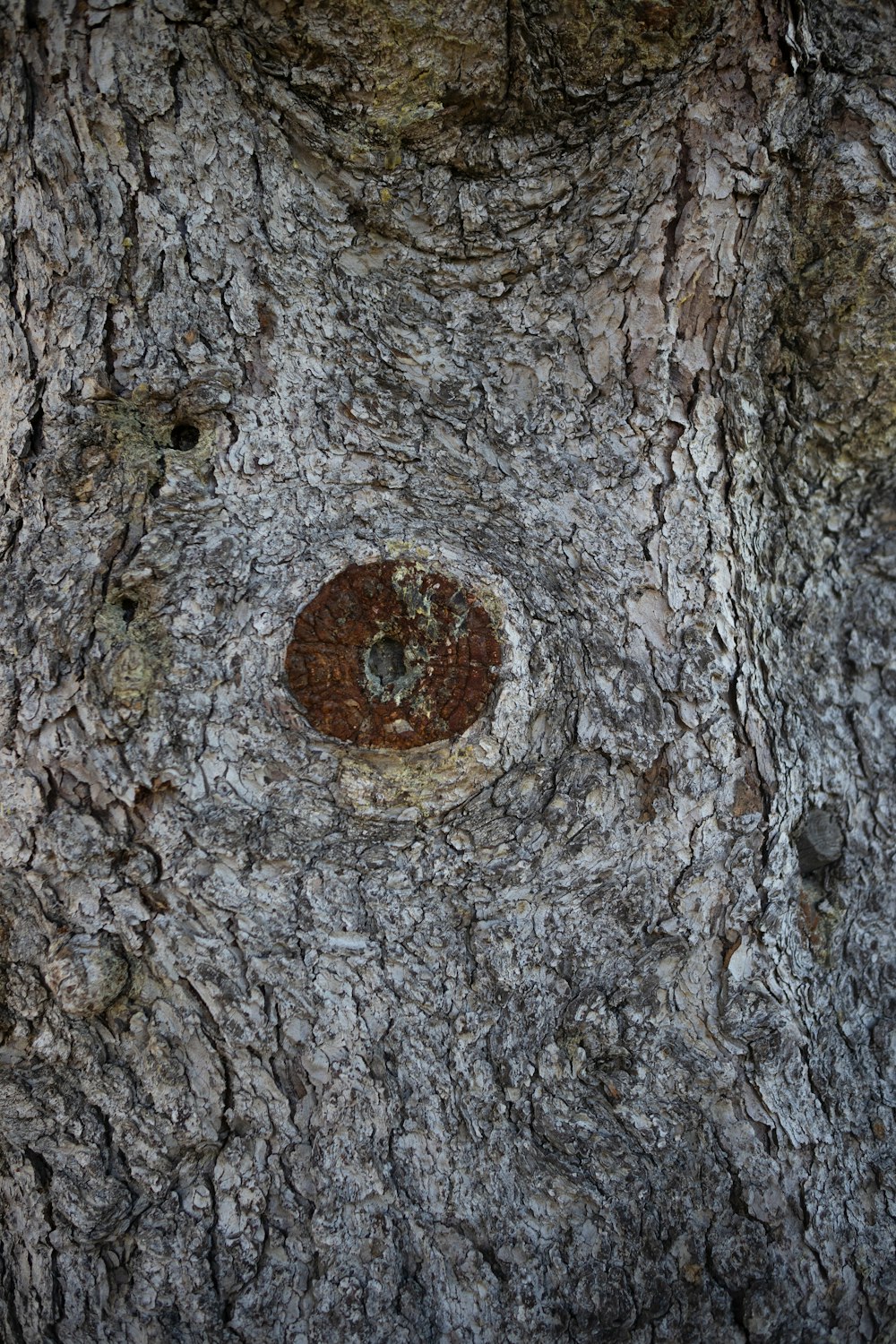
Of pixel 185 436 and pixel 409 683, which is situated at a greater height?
pixel 185 436

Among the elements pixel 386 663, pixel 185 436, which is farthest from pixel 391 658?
pixel 185 436

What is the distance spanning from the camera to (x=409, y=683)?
178cm

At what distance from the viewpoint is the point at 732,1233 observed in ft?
6.01

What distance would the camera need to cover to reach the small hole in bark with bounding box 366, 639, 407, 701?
1783 mm

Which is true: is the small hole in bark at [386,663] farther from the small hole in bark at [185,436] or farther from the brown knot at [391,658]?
the small hole in bark at [185,436]

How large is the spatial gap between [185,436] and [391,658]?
612 millimetres

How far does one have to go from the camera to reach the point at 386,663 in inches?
70.6

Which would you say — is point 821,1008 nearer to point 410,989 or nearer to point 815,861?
point 815,861

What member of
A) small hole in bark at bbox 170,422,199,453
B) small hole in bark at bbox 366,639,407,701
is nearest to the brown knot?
small hole in bark at bbox 366,639,407,701

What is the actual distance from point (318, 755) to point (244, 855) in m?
0.24

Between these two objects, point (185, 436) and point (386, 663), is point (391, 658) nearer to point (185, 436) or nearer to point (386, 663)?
point (386, 663)

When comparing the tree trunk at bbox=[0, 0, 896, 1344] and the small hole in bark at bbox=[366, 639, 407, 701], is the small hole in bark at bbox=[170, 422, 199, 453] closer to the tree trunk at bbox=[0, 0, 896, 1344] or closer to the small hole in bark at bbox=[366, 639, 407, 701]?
the tree trunk at bbox=[0, 0, 896, 1344]

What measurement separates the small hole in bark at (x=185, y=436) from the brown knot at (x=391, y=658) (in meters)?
0.41

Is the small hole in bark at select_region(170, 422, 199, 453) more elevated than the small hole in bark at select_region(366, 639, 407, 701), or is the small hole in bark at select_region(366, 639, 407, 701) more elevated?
the small hole in bark at select_region(170, 422, 199, 453)
